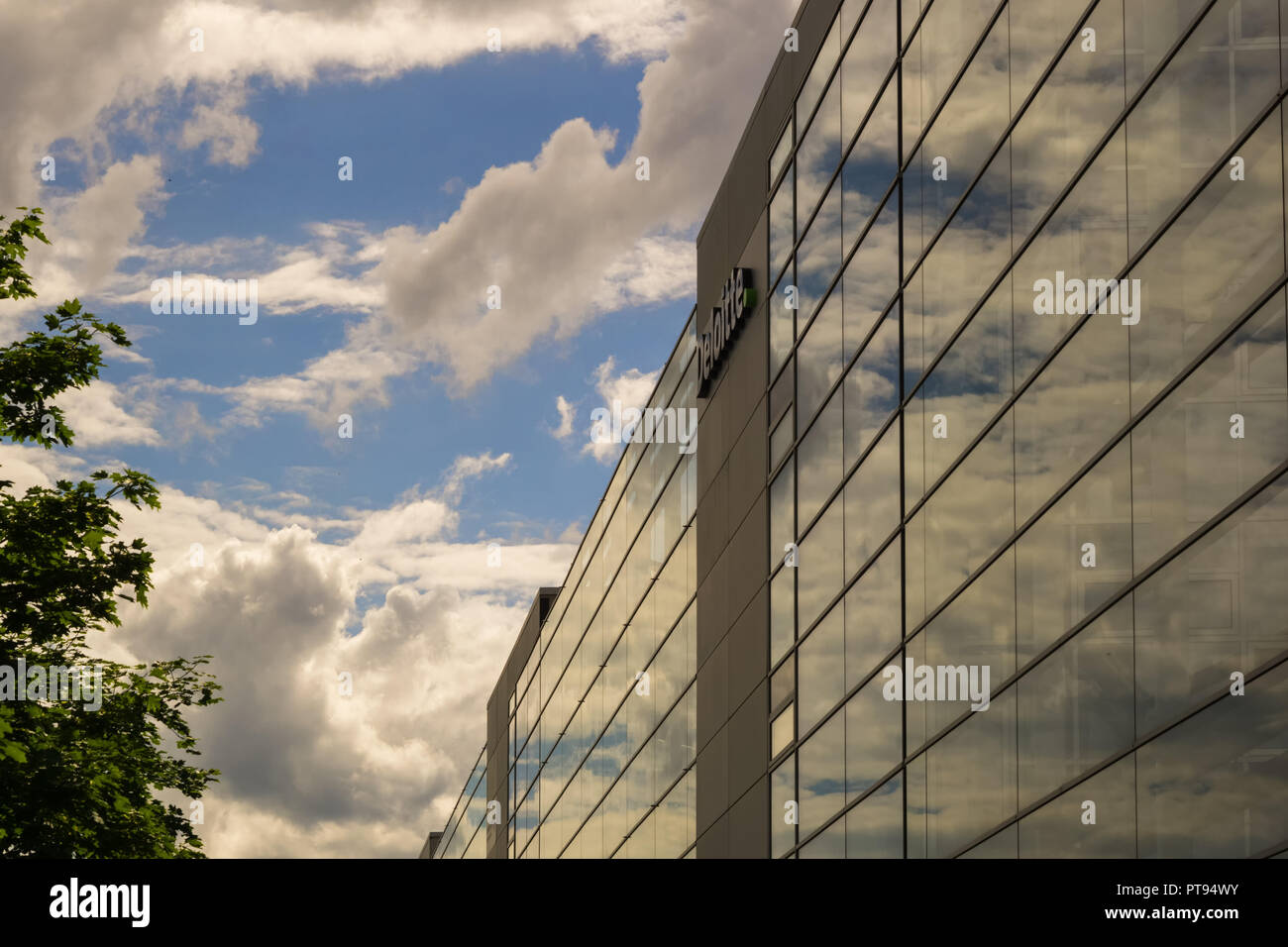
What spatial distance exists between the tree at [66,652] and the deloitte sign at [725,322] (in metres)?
13.8

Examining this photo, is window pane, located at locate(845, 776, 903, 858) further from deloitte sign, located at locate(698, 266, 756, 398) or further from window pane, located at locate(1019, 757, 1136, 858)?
deloitte sign, located at locate(698, 266, 756, 398)

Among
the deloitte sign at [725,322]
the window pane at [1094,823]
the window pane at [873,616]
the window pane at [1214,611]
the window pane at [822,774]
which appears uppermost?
the deloitte sign at [725,322]

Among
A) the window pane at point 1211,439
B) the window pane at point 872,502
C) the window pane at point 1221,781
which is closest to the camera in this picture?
the window pane at point 1221,781

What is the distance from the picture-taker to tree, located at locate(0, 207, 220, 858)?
18438 millimetres

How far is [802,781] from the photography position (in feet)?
Result: 85.0

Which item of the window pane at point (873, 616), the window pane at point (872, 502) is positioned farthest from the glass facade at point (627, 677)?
the window pane at point (872, 502)

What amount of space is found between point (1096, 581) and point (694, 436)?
20576 millimetres

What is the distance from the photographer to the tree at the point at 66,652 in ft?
60.5

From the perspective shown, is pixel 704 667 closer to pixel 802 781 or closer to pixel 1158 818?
pixel 802 781

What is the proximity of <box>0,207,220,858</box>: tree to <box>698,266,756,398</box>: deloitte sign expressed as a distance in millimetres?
13800

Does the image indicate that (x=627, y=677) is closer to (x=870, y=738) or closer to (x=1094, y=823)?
(x=870, y=738)

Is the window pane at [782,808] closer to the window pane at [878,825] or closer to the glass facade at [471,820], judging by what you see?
the window pane at [878,825]

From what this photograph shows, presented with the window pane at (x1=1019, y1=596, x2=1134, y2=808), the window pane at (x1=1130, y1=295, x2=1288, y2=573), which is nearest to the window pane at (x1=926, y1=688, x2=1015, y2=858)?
the window pane at (x1=1019, y1=596, x2=1134, y2=808)
